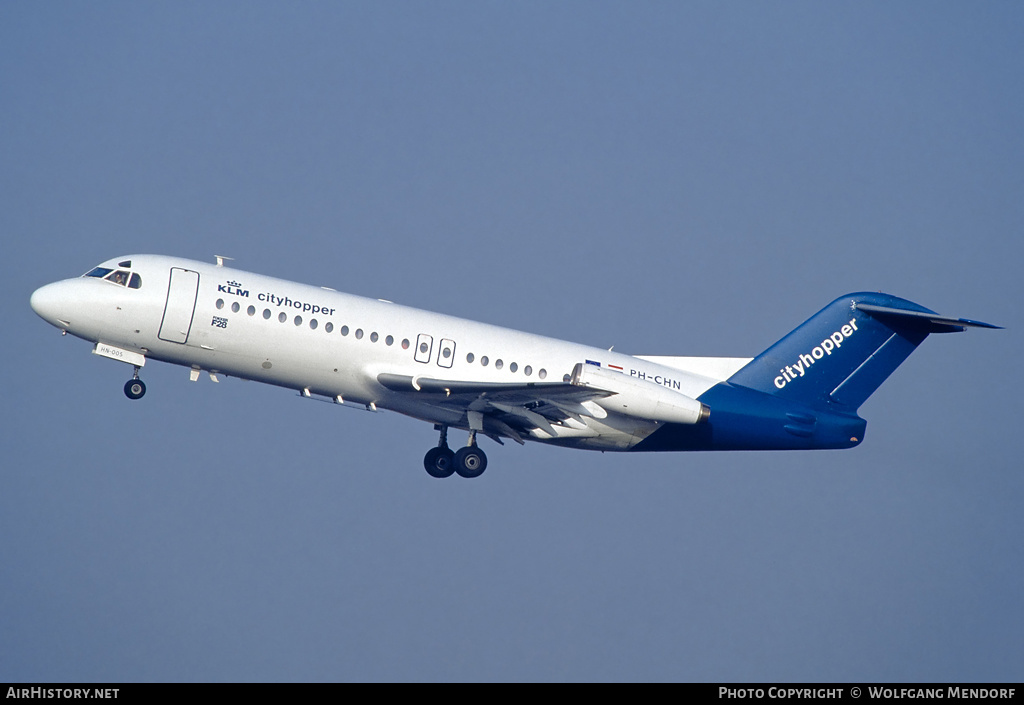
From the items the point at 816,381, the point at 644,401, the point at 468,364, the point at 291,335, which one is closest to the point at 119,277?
the point at 291,335

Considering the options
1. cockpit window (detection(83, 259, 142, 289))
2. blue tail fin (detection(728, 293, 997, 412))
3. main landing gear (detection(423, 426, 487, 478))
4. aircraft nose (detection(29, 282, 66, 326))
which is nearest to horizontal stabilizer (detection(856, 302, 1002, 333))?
blue tail fin (detection(728, 293, 997, 412))

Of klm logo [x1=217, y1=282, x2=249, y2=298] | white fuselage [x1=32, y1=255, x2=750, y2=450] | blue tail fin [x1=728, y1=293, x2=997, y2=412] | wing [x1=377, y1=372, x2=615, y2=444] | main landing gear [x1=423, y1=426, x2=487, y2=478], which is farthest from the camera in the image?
blue tail fin [x1=728, y1=293, x2=997, y2=412]

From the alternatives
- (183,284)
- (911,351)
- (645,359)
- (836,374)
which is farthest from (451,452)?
(911,351)

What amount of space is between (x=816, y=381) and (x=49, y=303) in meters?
19.2

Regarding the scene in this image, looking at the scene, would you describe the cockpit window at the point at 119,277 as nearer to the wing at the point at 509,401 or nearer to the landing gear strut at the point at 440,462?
the wing at the point at 509,401

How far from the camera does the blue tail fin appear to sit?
1312 inches

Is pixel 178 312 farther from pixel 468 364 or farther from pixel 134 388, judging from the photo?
pixel 468 364

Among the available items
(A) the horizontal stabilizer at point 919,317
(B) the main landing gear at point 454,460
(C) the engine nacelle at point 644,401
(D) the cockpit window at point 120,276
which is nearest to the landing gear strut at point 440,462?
(B) the main landing gear at point 454,460

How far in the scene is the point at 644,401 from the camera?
2972cm

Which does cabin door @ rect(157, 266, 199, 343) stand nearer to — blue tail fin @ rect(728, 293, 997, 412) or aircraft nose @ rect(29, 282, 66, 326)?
aircraft nose @ rect(29, 282, 66, 326)

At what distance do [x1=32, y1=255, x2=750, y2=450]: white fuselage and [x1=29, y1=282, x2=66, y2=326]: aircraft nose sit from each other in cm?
2

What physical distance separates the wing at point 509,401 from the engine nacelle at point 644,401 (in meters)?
0.38

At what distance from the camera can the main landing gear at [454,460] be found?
105 ft
